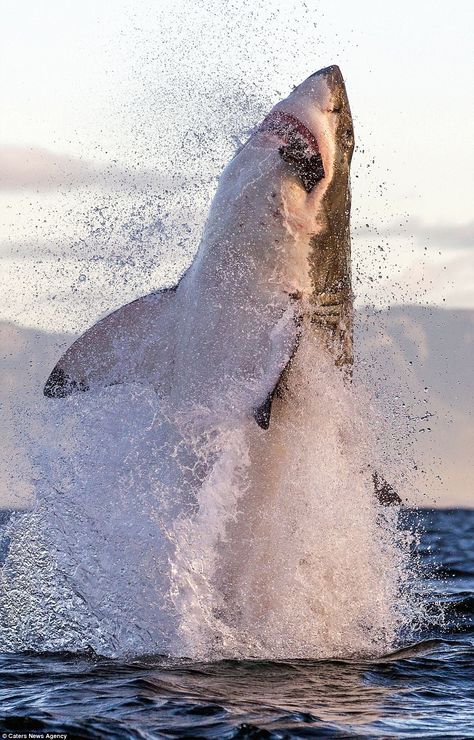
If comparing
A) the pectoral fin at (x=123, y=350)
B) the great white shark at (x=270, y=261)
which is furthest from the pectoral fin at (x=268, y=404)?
the pectoral fin at (x=123, y=350)

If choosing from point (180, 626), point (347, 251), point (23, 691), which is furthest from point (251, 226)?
point (23, 691)

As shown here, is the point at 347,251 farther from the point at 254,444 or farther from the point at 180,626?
the point at 180,626

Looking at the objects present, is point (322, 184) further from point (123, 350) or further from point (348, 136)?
point (123, 350)

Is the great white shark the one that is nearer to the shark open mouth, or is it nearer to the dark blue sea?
the shark open mouth

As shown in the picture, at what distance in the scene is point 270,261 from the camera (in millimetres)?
13266

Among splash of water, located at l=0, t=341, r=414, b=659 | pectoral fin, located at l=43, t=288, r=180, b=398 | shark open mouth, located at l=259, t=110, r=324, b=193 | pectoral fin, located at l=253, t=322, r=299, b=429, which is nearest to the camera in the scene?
pectoral fin, located at l=253, t=322, r=299, b=429

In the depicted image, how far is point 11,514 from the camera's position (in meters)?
16.3

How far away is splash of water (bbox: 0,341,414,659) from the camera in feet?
44.0

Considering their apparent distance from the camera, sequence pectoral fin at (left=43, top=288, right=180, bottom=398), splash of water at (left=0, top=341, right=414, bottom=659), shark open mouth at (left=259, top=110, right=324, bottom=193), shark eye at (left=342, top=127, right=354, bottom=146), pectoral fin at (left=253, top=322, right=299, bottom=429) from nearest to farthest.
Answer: pectoral fin at (left=253, top=322, right=299, bottom=429) → shark open mouth at (left=259, top=110, right=324, bottom=193) → splash of water at (left=0, top=341, right=414, bottom=659) → shark eye at (left=342, top=127, right=354, bottom=146) → pectoral fin at (left=43, top=288, right=180, bottom=398)

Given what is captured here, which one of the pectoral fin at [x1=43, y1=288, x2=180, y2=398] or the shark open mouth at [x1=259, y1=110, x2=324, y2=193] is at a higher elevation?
the shark open mouth at [x1=259, y1=110, x2=324, y2=193]

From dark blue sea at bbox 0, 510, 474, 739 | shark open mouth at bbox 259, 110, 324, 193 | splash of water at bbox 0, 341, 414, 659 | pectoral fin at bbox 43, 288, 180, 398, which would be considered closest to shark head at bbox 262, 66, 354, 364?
shark open mouth at bbox 259, 110, 324, 193

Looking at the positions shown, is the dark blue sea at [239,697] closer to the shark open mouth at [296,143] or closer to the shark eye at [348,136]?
the shark open mouth at [296,143]

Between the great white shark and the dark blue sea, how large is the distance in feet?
8.67

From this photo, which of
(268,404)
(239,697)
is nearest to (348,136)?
(268,404)
